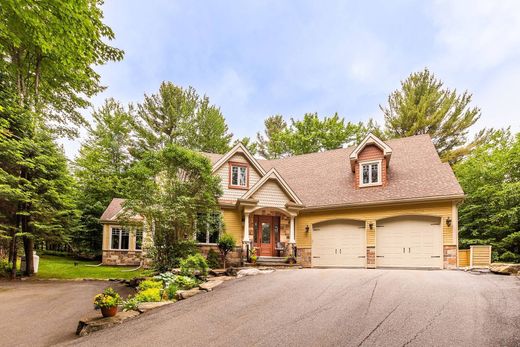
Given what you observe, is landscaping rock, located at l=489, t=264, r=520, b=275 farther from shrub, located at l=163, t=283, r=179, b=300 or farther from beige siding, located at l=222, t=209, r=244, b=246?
beige siding, located at l=222, t=209, r=244, b=246

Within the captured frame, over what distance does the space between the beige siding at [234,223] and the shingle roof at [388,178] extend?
342 cm

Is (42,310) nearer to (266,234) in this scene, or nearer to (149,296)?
(149,296)

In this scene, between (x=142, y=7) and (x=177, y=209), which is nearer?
(x=142, y=7)

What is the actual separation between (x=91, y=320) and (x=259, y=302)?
3.26m

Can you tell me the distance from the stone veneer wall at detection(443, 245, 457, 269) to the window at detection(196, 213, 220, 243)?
9432 millimetres

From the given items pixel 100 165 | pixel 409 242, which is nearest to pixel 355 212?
pixel 409 242

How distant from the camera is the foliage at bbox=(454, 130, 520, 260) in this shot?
15.7 meters

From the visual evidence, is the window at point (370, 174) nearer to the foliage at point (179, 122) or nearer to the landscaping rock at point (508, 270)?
the landscaping rock at point (508, 270)

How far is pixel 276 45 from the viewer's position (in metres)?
17.5

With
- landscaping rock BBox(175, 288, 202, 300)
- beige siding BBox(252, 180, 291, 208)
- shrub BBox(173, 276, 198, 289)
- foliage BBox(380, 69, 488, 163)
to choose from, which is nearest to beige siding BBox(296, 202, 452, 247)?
beige siding BBox(252, 180, 291, 208)

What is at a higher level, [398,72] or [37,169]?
[398,72]

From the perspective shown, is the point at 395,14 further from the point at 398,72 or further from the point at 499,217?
the point at 398,72

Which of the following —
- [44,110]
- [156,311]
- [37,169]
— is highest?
[44,110]

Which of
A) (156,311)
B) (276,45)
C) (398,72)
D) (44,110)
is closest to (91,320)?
(156,311)
